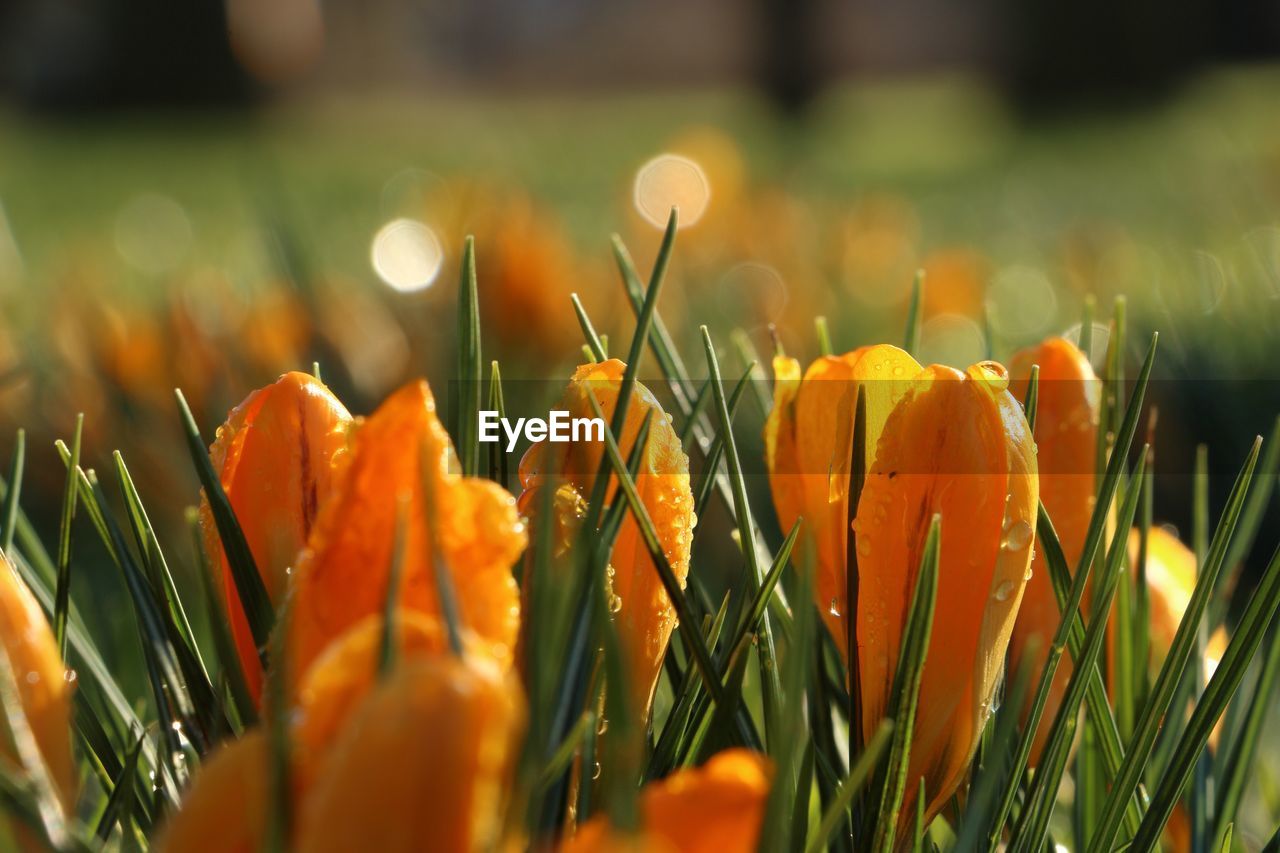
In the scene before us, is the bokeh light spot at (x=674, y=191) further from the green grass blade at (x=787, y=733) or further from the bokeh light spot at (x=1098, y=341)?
the green grass blade at (x=787, y=733)

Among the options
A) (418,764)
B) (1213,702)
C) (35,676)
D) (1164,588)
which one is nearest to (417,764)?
(418,764)

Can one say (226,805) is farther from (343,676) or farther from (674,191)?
(674,191)

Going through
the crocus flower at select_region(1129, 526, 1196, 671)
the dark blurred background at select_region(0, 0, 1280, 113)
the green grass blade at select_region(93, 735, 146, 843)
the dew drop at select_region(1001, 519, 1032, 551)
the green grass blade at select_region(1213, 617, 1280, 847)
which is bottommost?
the green grass blade at select_region(1213, 617, 1280, 847)

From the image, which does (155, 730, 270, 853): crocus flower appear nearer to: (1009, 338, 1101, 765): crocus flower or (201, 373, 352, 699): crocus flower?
(201, 373, 352, 699): crocus flower

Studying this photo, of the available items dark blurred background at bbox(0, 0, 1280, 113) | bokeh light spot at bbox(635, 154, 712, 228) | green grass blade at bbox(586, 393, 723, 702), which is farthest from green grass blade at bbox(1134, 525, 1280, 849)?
dark blurred background at bbox(0, 0, 1280, 113)

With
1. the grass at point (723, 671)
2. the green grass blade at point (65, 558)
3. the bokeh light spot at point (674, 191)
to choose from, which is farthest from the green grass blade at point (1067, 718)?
the bokeh light spot at point (674, 191)

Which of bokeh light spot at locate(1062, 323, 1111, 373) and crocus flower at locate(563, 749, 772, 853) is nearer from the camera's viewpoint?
crocus flower at locate(563, 749, 772, 853)
